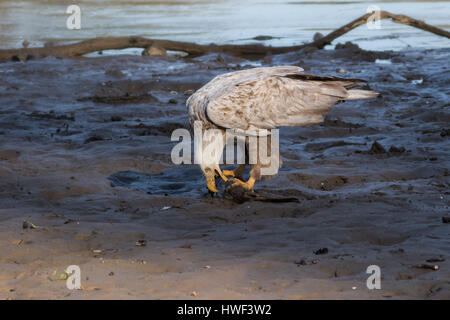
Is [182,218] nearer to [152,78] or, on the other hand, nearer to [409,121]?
[409,121]

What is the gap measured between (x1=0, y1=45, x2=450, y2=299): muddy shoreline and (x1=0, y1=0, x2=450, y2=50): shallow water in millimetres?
7425

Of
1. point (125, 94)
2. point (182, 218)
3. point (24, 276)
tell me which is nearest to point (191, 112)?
point (182, 218)

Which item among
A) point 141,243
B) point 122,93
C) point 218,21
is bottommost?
point 141,243

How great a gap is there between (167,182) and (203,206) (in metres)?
1.22

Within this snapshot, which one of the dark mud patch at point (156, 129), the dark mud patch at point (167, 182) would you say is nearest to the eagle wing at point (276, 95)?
the dark mud patch at point (167, 182)

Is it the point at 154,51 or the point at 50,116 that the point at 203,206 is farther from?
the point at 154,51

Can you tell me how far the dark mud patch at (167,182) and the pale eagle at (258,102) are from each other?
44cm

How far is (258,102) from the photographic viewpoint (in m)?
6.19

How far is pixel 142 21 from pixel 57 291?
2047 centimetres

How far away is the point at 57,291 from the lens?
3.82 meters

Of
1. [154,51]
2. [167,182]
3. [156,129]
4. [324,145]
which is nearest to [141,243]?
[167,182]

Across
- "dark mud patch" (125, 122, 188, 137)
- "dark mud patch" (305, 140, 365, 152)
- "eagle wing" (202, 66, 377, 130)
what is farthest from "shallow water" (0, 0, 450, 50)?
"eagle wing" (202, 66, 377, 130)

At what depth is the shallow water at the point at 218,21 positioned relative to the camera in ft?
63.5

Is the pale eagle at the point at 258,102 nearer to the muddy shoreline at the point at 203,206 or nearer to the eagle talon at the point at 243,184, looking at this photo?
the eagle talon at the point at 243,184
